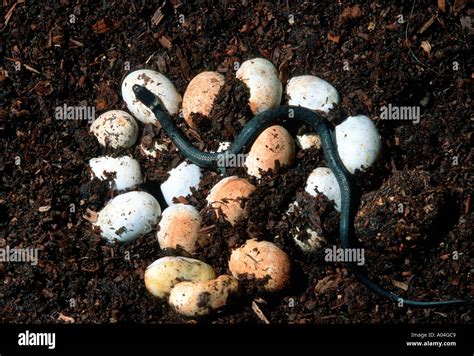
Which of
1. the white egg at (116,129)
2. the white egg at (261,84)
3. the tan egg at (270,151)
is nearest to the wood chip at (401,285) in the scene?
the tan egg at (270,151)

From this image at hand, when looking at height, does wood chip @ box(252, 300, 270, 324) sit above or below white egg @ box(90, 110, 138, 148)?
below

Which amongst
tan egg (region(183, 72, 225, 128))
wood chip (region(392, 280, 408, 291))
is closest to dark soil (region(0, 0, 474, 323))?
wood chip (region(392, 280, 408, 291))

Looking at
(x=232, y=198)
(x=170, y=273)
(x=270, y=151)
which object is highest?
(x=270, y=151)

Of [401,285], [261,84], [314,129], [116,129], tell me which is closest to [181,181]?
[116,129]

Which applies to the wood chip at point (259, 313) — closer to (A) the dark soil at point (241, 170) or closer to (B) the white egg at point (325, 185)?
(A) the dark soil at point (241, 170)

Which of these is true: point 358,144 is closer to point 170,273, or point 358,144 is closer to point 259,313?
point 259,313

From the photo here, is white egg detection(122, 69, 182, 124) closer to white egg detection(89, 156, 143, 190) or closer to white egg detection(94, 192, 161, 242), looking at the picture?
white egg detection(89, 156, 143, 190)

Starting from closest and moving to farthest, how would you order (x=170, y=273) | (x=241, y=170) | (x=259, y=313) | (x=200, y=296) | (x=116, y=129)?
(x=200, y=296) → (x=170, y=273) → (x=259, y=313) → (x=241, y=170) → (x=116, y=129)
